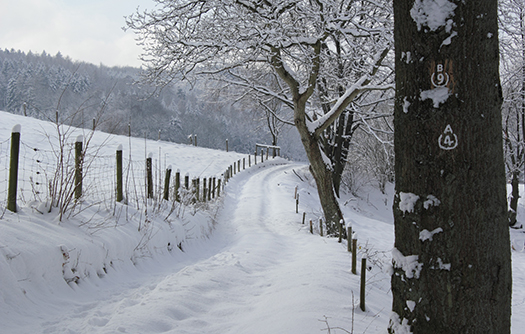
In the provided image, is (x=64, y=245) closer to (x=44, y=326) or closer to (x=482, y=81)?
(x=44, y=326)

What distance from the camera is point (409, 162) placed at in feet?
7.01

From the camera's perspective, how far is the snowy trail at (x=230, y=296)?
2957mm

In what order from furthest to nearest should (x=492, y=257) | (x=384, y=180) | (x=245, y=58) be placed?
(x=384, y=180)
(x=245, y=58)
(x=492, y=257)

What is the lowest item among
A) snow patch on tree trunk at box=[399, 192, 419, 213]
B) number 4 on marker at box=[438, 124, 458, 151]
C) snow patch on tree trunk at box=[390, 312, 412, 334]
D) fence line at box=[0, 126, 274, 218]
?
snow patch on tree trunk at box=[390, 312, 412, 334]

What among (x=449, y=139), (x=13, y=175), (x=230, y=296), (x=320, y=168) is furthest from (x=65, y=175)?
(x=320, y=168)

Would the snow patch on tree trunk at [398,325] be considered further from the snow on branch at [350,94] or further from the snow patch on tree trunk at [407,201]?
the snow on branch at [350,94]

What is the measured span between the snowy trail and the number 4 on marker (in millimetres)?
1799

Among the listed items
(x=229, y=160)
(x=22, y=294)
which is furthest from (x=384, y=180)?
(x=22, y=294)

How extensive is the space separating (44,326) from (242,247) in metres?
4.25

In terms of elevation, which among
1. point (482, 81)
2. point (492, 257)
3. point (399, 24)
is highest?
point (399, 24)

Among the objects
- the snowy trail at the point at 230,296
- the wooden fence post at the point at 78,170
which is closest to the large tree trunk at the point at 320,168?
the snowy trail at the point at 230,296

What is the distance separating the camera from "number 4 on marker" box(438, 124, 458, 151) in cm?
197

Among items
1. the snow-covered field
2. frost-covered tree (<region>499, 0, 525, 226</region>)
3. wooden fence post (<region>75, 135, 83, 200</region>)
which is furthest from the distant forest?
wooden fence post (<region>75, 135, 83, 200</region>)

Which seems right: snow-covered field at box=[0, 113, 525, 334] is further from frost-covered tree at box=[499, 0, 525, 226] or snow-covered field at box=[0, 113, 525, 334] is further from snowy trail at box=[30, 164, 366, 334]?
frost-covered tree at box=[499, 0, 525, 226]
